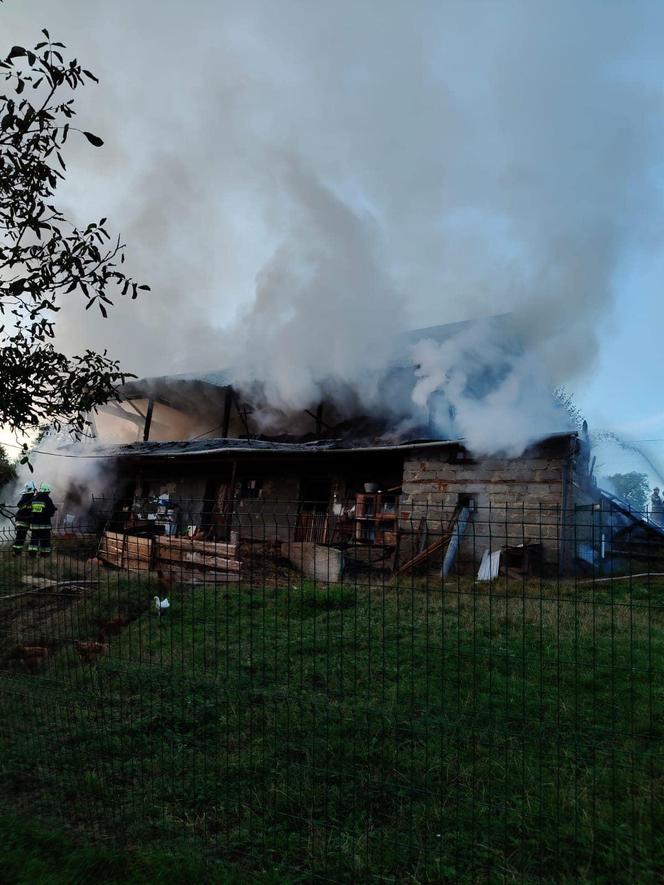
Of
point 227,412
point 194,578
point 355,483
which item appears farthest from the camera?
point 227,412

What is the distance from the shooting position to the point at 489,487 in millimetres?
13492

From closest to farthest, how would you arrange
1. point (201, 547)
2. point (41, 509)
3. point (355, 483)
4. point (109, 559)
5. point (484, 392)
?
point (109, 559), point (41, 509), point (201, 547), point (484, 392), point (355, 483)

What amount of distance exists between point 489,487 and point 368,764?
9.93 meters

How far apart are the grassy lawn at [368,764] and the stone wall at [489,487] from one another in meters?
6.28

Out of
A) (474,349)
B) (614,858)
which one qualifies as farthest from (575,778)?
(474,349)

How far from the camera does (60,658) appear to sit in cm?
568

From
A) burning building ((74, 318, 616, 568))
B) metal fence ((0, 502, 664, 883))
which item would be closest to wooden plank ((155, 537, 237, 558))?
burning building ((74, 318, 616, 568))

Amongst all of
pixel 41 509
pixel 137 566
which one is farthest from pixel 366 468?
pixel 137 566

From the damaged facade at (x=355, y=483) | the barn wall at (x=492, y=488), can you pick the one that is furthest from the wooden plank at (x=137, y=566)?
the barn wall at (x=492, y=488)

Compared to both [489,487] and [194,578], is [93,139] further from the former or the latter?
[489,487]

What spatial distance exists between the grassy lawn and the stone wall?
20.6 feet

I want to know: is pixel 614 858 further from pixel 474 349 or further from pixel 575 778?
pixel 474 349

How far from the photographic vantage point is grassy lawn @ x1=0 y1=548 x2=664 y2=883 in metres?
3.16

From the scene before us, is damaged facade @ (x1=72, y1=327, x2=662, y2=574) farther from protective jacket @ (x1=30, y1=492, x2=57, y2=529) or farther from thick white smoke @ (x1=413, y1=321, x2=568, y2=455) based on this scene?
protective jacket @ (x1=30, y1=492, x2=57, y2=529)
